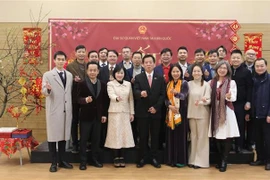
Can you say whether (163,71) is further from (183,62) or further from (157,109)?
(157,109)

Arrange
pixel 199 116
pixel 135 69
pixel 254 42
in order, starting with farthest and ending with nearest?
pixel 254 42
pixel 135 69
pixel 199 116

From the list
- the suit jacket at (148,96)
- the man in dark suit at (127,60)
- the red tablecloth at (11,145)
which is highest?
the man in dark suit at (127,60)

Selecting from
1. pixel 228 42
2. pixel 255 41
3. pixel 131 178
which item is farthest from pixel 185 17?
pixel 131 178

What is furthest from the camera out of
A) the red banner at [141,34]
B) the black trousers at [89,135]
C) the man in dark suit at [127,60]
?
the red banner at [141,34]

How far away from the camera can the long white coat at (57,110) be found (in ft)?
12.0

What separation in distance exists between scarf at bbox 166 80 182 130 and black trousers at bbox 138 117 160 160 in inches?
6.1

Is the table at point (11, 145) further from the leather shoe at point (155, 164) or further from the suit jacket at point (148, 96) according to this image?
the leather shoe at point (155, 164)

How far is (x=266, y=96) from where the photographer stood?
388 centimetres

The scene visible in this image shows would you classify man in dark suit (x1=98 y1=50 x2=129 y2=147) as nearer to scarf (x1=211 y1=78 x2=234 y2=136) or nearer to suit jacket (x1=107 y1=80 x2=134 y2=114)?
suit jacket (x1=107 y1=80 x2=134 y2=114)

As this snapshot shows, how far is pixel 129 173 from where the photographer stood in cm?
368

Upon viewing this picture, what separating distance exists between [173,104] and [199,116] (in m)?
0.36

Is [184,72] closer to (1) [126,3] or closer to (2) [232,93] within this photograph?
(2) [232,93]

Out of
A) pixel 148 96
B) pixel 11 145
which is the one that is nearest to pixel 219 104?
pixel 148 96

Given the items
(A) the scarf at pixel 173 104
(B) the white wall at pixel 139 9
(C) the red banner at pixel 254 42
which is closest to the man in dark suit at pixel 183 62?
(A) the scarf at pixel 173 104
